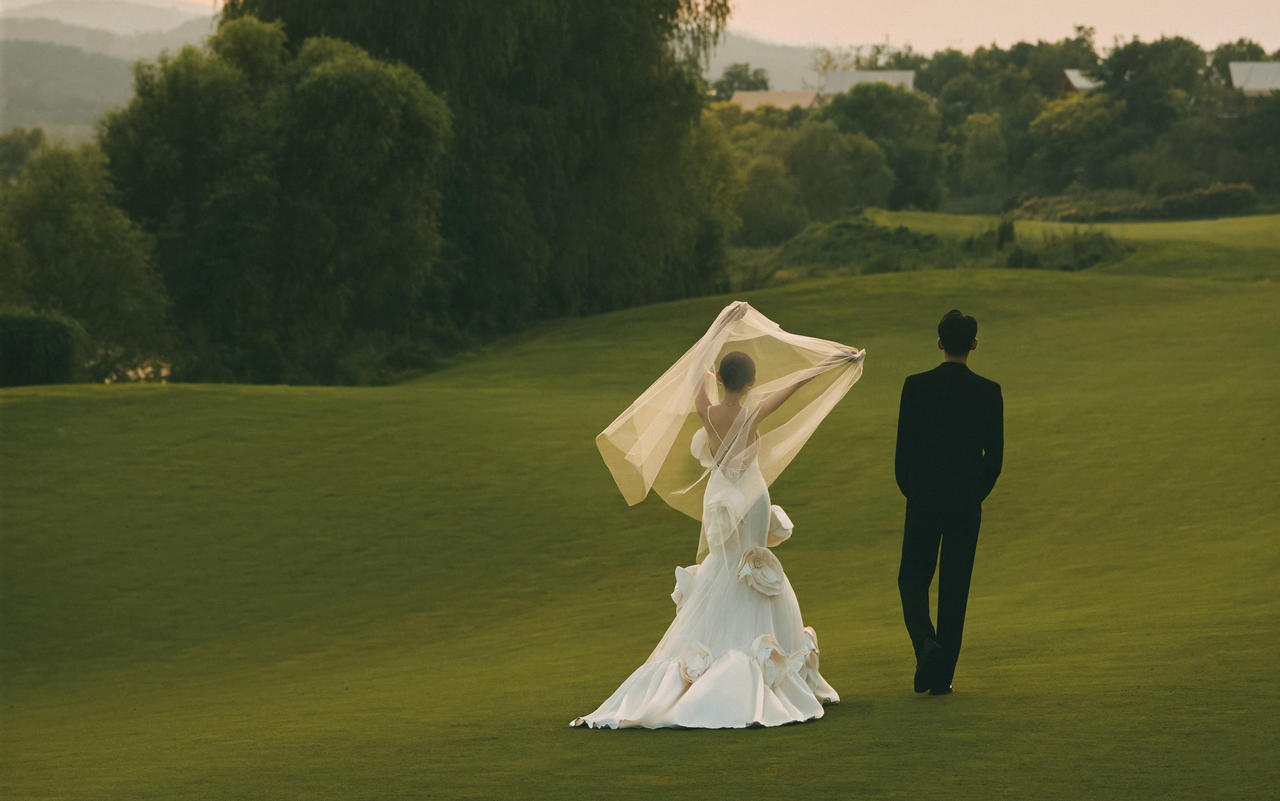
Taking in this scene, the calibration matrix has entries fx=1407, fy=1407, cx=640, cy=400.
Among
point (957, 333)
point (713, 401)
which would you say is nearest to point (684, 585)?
point (713, 401)

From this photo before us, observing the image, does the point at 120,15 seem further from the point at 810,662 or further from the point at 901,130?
the point at 810,662

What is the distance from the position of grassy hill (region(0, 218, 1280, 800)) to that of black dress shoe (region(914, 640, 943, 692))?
0.18 meters

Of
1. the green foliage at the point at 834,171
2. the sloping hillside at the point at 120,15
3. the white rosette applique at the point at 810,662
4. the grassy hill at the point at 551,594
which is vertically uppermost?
the sloping hillside at the point at 120,15

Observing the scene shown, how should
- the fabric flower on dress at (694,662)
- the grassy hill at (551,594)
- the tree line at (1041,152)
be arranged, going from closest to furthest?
the grassy hill at (551,594) → the fabric flower on dress at (694,662) → the tree line at (1041,152)

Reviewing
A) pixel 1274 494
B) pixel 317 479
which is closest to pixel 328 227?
pixel 317 479

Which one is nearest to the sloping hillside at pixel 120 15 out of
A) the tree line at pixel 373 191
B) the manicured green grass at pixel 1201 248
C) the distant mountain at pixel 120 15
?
the distant mountain at pixel 120 15

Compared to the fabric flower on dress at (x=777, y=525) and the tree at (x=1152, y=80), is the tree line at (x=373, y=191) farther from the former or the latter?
the tree at (x=1152, y=80)

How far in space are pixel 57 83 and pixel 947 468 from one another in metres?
135

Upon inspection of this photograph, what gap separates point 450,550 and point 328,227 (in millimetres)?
21999

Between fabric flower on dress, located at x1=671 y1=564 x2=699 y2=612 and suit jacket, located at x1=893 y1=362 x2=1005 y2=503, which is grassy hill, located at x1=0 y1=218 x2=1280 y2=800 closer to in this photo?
fabric flower on dress, located at x1=671 y1=564 x2=699 y2=612

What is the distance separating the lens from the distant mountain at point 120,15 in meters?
133

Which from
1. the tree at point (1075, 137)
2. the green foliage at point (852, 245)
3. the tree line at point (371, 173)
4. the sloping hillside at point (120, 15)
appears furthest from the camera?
the sloping hillside at point (120, 15)

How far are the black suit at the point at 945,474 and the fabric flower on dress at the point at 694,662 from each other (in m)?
1.35

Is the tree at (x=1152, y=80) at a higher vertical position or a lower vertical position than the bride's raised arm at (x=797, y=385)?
higher
